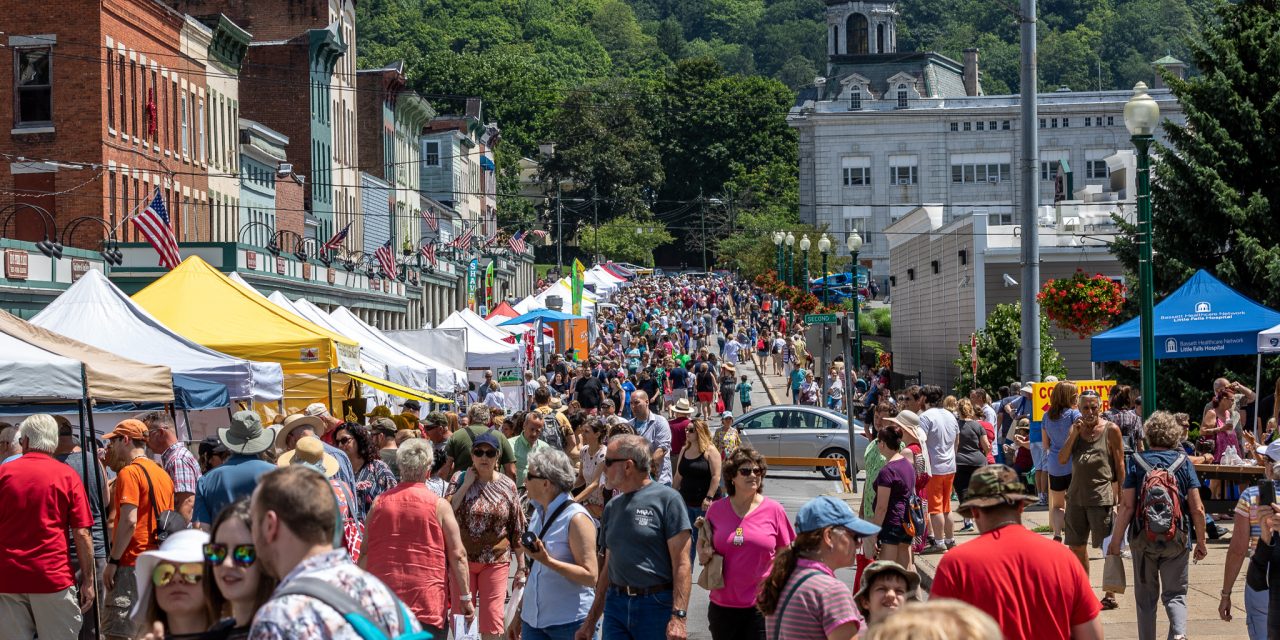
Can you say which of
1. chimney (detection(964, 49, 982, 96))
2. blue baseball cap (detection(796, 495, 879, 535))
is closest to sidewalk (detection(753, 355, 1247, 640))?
blue baseball cap (detection(796, 495, 879, 535))

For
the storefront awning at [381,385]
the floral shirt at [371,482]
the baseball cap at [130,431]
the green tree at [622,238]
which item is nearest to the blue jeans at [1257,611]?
the floral shirt at [371,482]

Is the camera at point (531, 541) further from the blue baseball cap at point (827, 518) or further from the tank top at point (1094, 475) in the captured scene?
the tank top at point (1094, 475)

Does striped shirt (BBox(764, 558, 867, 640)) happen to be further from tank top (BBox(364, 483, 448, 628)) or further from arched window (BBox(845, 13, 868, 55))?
arched window (BBox(845, 13, 868, 55))

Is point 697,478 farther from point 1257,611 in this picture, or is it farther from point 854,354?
point 854,354

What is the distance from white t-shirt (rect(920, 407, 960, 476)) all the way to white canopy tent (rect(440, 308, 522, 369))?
17.9m

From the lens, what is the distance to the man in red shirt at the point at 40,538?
9.70 m

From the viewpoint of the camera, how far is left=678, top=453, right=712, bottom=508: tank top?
1316cm

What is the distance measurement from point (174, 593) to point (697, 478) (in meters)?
8.48

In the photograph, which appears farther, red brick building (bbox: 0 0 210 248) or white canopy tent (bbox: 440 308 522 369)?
red brick building (bbox: 0 0 210 248)

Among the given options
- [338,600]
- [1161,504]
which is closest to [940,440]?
[1161,504]

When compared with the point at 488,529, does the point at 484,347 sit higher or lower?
higher

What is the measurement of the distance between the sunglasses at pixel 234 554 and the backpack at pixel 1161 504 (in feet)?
24.1

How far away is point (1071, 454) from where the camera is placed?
1366 cm

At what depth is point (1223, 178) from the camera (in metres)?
26.9
